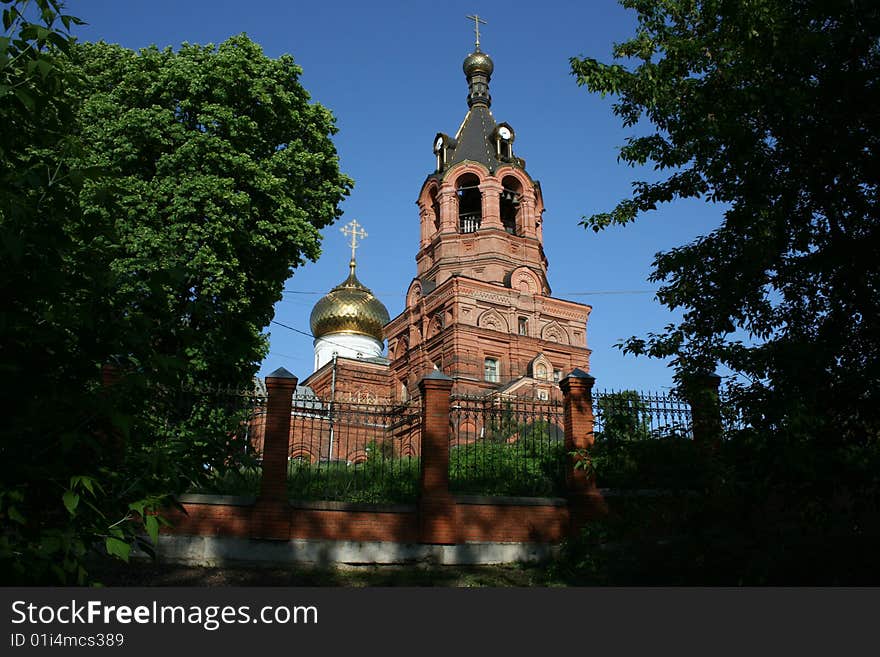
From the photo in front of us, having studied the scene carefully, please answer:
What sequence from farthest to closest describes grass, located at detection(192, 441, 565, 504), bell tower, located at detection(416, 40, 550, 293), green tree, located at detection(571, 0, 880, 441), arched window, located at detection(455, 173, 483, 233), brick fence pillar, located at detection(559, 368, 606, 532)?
arched window, located at detection(455, 173, 483, 233)
bell tower, located at detection(416, 40, 550, 293)
grass, located at detection(192, 441, 565, 504)
brick fence pillar, located at detection(559, 368, 606, 532)
green tree, located at detection(571, 0, 880, 441)

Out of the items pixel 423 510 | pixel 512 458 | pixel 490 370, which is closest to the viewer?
pixel 423 510

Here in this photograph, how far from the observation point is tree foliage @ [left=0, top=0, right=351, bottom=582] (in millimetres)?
3230

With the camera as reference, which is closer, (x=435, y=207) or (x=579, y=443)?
(x=579, y=443)

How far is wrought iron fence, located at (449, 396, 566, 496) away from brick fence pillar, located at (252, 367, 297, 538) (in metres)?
2.51

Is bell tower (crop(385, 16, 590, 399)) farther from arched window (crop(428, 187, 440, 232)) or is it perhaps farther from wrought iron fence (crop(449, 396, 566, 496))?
wrought iron fence (crop(449, 396, 566, 496))

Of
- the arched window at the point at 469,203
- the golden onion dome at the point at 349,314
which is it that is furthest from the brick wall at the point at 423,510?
the golden onion dome at the point at 349,314

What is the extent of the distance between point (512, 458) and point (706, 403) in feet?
14.2

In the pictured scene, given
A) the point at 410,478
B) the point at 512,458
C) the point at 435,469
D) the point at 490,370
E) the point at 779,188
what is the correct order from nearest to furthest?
1. the point at 779,188
2. the point at 435,469
3. the point at 410,478
4. the point at 512,458
5. the point at 490,370

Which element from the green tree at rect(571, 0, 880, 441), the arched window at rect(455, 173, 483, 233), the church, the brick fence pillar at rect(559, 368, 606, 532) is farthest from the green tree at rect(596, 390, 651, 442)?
the arched window at rect(455, 173, 483, 233)

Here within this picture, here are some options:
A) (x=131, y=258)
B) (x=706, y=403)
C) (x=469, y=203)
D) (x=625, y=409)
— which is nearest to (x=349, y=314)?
(x=469, y=203)

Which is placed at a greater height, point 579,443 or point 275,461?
point 579,443

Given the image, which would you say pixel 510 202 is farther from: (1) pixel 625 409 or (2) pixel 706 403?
(2) pixel 706 403

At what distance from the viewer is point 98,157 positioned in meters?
13.0

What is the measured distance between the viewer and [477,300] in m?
29.8
